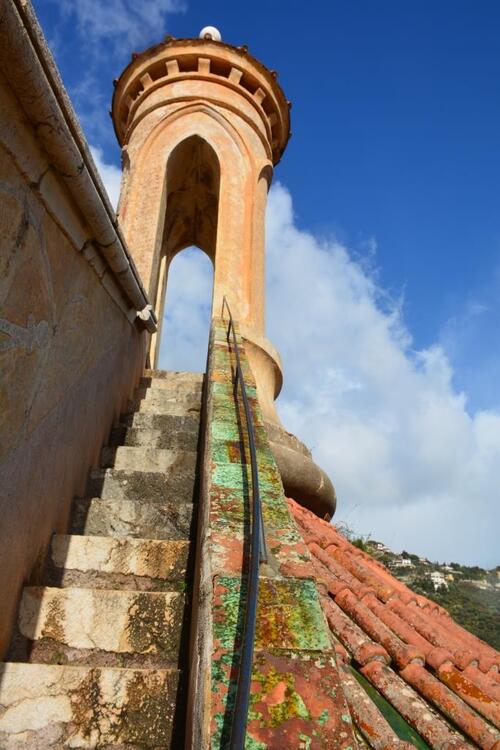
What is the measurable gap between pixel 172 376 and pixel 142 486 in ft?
8.32

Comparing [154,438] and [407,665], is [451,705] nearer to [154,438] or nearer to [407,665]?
[407,665]

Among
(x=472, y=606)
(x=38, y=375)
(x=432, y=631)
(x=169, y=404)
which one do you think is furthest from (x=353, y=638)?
(x=472, y=606)

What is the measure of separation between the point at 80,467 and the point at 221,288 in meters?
4.32

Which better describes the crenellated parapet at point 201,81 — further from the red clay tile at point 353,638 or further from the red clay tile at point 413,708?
the red clay tile at point 413,708

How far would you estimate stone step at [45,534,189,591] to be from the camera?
2758 millimetres

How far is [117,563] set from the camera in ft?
9.21

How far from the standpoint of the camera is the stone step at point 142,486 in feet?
11.4

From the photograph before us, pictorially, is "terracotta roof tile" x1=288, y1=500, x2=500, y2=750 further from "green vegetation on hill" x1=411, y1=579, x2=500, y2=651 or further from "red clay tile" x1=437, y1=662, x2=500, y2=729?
"green vegetation on hill" x1=411, y1=579, x2=500, y2=651

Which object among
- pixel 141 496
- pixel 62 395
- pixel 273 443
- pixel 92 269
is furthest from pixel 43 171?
pixel 273 443

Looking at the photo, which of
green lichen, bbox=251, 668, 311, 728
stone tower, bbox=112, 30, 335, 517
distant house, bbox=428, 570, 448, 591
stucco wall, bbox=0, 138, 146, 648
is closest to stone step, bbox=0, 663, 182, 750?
stucco wall, bbox=0, 138, 146, 648

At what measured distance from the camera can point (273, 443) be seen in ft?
18.5

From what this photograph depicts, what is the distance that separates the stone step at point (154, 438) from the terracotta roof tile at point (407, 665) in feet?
Answer: 4.54

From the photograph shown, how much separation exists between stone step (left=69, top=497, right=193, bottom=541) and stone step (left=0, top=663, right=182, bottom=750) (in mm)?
998

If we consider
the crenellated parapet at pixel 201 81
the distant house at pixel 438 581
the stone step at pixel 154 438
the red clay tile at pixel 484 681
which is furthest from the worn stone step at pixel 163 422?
the distant house at pixel 438 581
